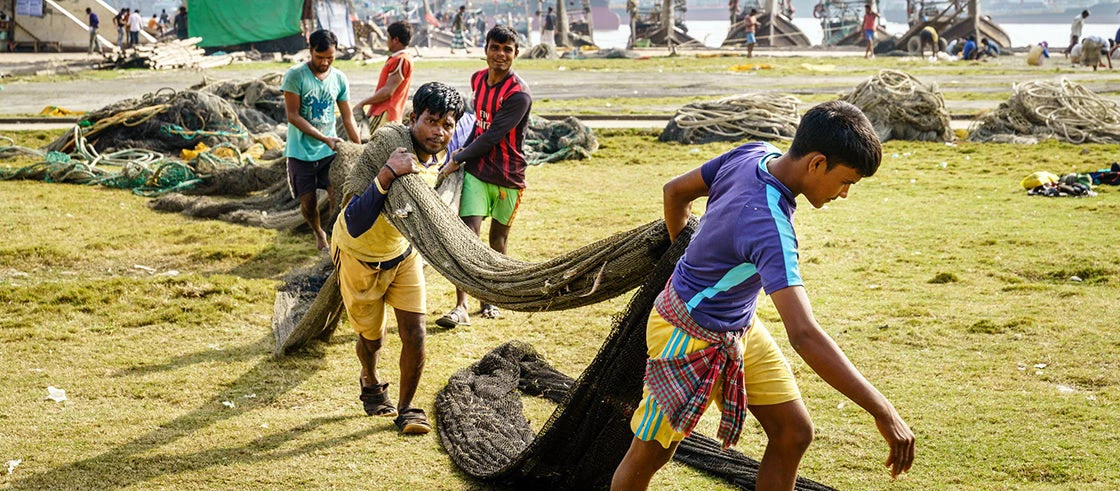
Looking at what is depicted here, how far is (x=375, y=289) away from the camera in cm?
486

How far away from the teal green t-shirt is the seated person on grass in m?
3.01

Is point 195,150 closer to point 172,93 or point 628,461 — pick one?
point 172,93

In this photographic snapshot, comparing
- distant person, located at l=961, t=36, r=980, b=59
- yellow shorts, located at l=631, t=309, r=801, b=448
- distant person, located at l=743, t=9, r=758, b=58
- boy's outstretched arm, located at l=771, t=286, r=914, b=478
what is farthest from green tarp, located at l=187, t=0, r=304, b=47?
boy's outstretched arm, located at l=771, t=286, r=914, b=478

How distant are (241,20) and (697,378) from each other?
113ft

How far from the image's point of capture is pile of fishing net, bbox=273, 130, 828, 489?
3867mm

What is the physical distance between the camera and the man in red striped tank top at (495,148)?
21.2 feet

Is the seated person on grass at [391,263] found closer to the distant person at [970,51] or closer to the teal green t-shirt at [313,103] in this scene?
the teal green t-shirt at [313,103]

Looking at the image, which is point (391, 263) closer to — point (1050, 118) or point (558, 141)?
point (558, 141)

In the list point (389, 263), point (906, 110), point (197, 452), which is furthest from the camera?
point (906, 110)

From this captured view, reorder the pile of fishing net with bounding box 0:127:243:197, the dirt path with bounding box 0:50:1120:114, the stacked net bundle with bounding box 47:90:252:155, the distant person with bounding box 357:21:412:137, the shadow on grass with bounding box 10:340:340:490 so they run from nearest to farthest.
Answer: the shadow on grass with bounding box 10:340:340:490, the distant person with bounding box 357:21:412:137, the pile of fishing net with bounding box 0:127:243:197, the stacked net bundle with bounding box 47:90:252:155, the dirt path with bounding box 0:50:1120:114

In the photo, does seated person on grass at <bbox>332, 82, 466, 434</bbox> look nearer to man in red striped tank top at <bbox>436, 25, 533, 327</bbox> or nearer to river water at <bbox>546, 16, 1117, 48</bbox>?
man in red striped tank top at <bbox>436, 25, 533, 327</bbox>

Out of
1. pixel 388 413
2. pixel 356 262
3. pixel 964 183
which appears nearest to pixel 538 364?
pixel 388 413

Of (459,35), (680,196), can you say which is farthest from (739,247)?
(459,35)

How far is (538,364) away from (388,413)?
2.97ft
